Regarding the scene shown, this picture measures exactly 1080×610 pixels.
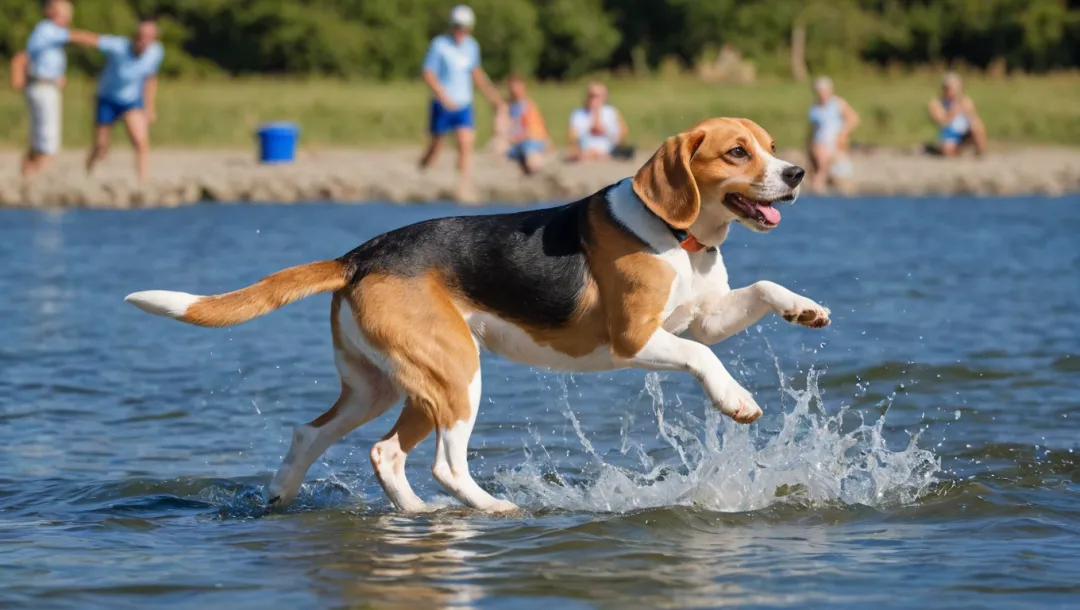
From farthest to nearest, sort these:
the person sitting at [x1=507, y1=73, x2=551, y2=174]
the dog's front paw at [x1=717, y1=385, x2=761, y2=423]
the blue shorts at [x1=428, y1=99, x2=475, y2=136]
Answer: the person sitting at [x1=507, y1=73, x2=551, y2=174], the blue shorts at [x1=428, y1=99, x2=475, y2=136], the dog's front paw at [x1=717, y1=385, x2=761, y2=423]

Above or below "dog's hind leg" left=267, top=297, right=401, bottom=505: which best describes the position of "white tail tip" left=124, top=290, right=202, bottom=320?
above

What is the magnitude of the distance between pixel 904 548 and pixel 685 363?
1.02 metres

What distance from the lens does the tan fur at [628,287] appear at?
6246mm

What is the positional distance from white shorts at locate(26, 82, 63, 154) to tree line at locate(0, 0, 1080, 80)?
26.1 metres

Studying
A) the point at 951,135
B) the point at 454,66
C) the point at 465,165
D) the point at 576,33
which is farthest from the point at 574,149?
the point at 576,33

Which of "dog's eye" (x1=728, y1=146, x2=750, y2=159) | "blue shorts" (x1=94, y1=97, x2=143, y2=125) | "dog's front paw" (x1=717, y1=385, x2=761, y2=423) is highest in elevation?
"blue shorts" (x1=94, y1=97, x2=143, y2=125)

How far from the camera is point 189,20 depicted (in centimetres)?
4722

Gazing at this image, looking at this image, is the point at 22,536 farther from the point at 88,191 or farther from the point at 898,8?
the point at 898,8

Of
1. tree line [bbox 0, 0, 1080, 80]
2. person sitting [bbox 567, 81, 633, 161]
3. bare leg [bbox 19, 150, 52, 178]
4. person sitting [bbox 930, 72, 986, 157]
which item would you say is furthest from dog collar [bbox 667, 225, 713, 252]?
tree line [bbox 0, 0, 1080, 80]

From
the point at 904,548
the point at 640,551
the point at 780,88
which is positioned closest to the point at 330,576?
the point at 640,551

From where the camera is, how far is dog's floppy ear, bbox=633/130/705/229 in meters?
6.21

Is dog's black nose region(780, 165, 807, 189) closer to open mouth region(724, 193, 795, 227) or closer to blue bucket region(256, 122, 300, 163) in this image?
open mouth region(724, 193, 795, 227)

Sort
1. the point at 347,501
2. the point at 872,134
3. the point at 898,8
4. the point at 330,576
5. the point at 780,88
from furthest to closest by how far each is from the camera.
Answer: the point at 898,8
the point at 780,88
the point at 872,134
the point at 347,501
the point at 330,576

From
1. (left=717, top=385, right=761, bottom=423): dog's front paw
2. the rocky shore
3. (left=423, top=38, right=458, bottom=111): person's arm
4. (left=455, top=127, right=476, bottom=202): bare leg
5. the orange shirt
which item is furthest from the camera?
the orange shirt
